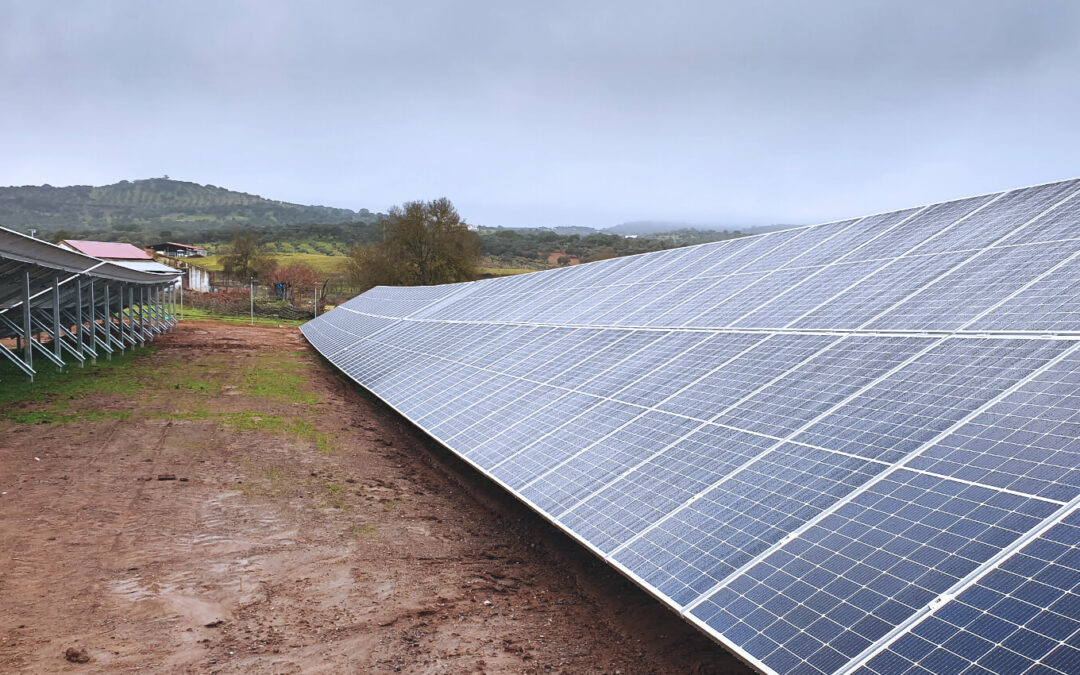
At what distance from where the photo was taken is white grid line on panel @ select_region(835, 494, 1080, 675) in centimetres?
542

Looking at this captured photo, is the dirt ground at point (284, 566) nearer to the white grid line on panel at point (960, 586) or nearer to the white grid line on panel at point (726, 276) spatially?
the white grid line on panel at point (960, 586)

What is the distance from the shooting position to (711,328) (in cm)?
1463

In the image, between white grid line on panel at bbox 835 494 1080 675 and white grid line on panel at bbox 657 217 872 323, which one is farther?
white grid line on panel at bbox 657 217 872 323

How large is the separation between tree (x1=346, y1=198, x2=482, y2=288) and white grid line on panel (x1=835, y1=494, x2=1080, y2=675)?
75022 millimetres

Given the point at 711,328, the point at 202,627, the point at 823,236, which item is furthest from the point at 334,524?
the point at 823,236

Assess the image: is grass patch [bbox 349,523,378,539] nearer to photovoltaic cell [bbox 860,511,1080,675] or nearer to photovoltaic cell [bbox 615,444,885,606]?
photovoltaic cell [bbox 615,444,885,606]

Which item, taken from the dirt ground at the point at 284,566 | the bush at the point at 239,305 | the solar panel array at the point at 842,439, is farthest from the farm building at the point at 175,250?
the solar panel array at the point at 842,439

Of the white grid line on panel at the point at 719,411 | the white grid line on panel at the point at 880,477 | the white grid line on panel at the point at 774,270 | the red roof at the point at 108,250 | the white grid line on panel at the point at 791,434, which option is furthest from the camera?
the red roof at the point at 108,250

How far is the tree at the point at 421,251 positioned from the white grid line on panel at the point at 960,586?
75022mm

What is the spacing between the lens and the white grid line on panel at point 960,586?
5418mm

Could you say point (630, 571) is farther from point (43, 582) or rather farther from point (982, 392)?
point (43, 582)

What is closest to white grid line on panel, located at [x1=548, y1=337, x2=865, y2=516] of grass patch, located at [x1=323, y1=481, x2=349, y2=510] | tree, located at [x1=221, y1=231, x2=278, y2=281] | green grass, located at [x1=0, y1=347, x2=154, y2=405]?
grass patch, located at [x1=323, y1=481, x2=349, y2=510]

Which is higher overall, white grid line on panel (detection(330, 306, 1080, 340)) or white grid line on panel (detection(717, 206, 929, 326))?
white grid line on panel (detection(717, 206, 929, 326))

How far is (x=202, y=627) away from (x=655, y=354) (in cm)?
953
